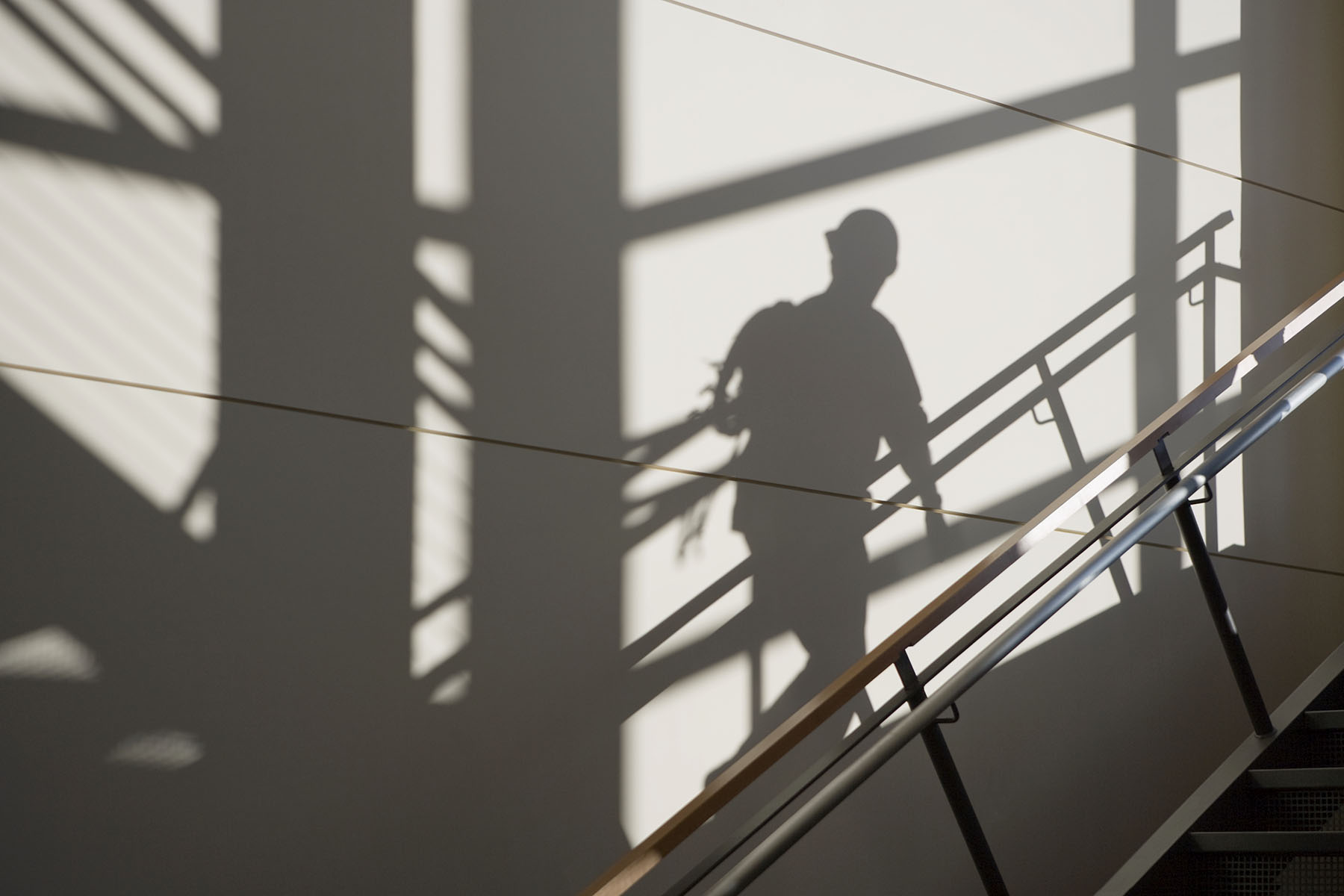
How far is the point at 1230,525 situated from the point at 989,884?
228 centimetres

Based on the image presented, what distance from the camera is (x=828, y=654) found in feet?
10.7

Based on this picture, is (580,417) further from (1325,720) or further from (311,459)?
(1325,720)

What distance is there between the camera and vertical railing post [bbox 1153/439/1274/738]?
2359 mm

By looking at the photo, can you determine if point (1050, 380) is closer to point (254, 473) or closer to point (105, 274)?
point (254, 473)

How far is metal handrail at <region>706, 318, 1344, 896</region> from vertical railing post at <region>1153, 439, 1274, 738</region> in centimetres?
7

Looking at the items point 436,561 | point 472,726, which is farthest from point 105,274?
point 472,726

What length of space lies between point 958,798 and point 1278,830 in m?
0.71

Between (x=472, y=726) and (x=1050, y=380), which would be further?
(x=1050, y=380)

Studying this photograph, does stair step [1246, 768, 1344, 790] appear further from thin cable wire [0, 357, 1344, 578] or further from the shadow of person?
thin cable wire [0, 357, 1344, 578]

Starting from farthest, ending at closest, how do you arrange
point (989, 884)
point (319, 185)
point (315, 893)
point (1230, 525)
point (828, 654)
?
point (1230, 525), point (828, 654), point (319, 185), point (315, 893), point (989, 884)

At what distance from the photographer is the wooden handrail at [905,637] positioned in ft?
5.58

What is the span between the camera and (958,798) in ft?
7.27

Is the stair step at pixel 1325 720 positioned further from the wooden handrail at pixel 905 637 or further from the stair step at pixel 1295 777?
the wooden handrail at pixel 905 637

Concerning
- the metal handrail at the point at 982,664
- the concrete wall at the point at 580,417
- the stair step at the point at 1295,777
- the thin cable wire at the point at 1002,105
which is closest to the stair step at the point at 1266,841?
the stair step at the point at 1295,777
